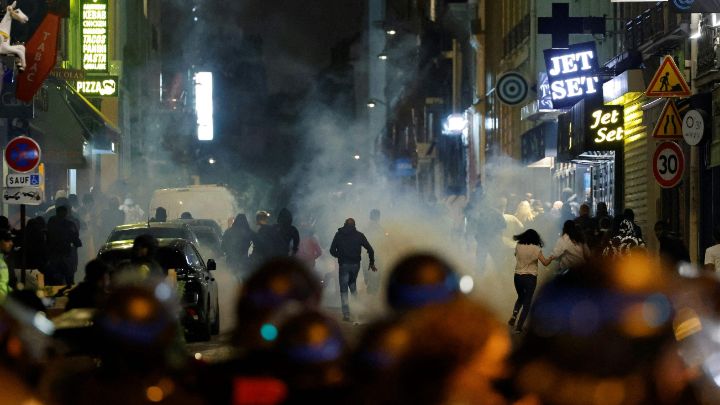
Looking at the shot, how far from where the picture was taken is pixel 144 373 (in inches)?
174

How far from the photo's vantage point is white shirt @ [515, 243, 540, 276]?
60.7ft

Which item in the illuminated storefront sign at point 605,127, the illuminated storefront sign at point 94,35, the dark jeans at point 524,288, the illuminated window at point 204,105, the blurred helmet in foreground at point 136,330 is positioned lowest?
the dark jeans at point 524,288

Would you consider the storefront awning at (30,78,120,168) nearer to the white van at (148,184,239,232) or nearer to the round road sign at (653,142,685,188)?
the white van at (148,184,239,232)

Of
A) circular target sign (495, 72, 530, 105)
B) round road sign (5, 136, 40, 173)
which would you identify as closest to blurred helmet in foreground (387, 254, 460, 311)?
round road sign (5, 136, 40, 173)

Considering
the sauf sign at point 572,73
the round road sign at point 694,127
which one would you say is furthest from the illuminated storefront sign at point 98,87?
the round road sign at point 694,127

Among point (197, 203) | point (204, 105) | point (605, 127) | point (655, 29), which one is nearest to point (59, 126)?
point (197, 203)

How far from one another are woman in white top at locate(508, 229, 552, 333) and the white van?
13143 mm

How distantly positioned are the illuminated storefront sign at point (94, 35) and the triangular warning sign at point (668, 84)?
71.9ft

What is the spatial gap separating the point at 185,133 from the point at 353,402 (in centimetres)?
10915

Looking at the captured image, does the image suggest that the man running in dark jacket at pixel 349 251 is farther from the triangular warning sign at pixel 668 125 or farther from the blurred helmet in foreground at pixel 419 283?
the blurred helmet in foreground at pixel 419 283

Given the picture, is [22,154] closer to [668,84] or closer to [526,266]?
[526,266]

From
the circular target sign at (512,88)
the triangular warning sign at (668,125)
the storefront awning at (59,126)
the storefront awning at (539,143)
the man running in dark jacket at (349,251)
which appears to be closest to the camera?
the triangular warning sign at (668,125)

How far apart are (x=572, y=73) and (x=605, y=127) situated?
1.82m

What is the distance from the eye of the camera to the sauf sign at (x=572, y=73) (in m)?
29.5
